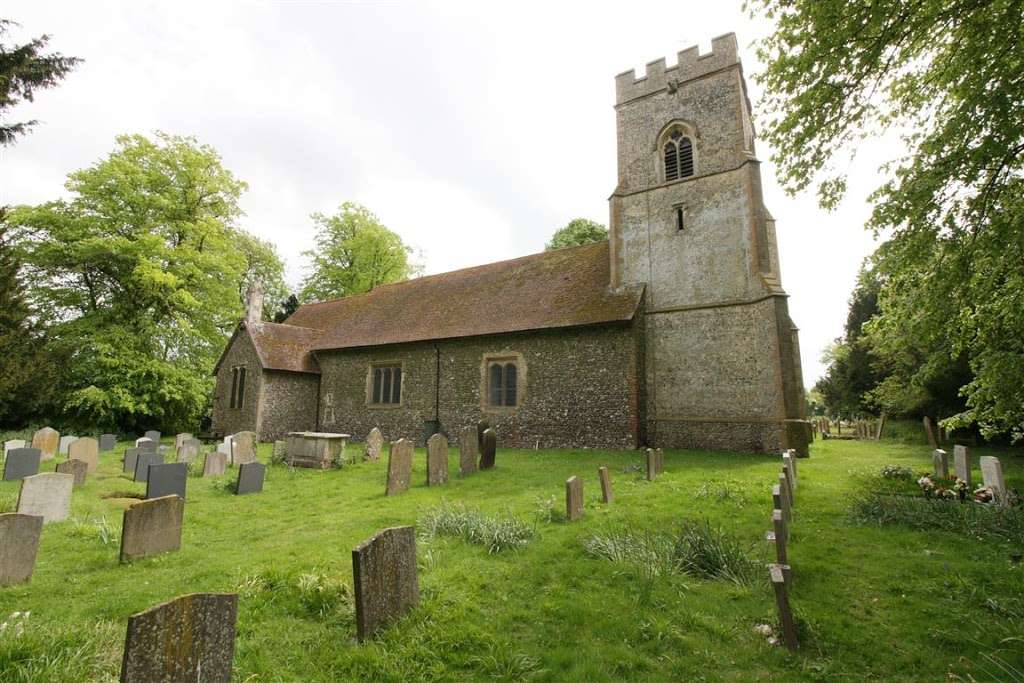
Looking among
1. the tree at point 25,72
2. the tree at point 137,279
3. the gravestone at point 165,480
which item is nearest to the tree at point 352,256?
the tree at point 137,279

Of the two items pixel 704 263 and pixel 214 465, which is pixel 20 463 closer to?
pixel 214 465

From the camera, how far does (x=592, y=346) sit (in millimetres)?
14883

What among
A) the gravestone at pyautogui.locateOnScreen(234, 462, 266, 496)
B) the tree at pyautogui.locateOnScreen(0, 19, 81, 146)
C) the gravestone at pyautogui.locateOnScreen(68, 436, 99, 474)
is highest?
the tree at pyautogui.locateOnScreen(0, 19, 81, 146)

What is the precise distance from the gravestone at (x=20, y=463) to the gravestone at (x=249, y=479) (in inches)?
177

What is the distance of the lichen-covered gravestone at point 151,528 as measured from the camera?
18.0 ft

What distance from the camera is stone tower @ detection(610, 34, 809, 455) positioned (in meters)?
13.3

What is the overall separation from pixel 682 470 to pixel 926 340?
5.04 m

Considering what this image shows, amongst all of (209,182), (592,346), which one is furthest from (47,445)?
(592,346)

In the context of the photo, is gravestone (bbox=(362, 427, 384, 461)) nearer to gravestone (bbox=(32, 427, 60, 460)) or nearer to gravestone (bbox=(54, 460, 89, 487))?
gravestone (bbox=(54, 460, 89, 487))

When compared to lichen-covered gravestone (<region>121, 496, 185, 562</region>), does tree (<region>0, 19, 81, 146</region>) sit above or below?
above

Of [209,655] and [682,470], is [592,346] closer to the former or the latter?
[682,470]

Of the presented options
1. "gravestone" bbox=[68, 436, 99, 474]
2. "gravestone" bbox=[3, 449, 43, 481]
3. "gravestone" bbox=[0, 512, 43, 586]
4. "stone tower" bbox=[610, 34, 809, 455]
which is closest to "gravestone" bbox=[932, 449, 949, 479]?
"stone tower" bbox=[610, 34, 809, 455]

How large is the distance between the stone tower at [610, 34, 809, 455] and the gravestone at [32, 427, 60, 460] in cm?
1625

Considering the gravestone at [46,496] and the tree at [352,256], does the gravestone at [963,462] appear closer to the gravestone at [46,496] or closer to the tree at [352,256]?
the gravestone at [46,496]
